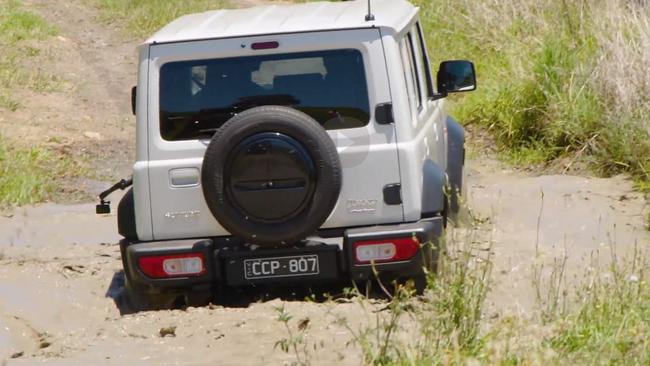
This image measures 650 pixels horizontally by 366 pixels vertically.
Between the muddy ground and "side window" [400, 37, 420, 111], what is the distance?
0.78 meters

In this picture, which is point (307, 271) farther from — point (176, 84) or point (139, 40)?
point (139, 40)

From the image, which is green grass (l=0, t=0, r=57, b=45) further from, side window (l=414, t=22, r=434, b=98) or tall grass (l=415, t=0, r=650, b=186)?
side window (l=414, t=22, r=434, b=98)

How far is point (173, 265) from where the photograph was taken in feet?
20.5

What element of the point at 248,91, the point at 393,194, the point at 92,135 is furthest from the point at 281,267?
the point at 92,135

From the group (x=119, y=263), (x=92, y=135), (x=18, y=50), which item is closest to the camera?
(x=119, y=263)

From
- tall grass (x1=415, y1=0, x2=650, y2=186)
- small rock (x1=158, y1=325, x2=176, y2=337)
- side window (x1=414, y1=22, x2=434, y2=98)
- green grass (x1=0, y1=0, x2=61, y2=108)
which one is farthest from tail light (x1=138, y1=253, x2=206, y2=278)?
green grass (x1=0, y1=0, x2=61, y2=108)

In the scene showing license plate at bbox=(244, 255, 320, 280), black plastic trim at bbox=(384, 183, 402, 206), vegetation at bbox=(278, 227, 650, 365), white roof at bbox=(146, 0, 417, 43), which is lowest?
license plate at bbox=(244, 255, 320, 280)

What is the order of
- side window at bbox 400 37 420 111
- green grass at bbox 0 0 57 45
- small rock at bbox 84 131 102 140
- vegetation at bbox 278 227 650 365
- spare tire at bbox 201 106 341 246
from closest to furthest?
vegetation at bbox 278 227 650 365, spare tire at bbox 201 106 341 246, side window at bbox 400 37 420 111, small rock at bbox 84 131 102 140, green grass at bbox 0 0 57 45

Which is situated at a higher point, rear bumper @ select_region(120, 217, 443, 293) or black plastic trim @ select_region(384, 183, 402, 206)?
black plastic trim @ select_region(384, 183, 402, 206)

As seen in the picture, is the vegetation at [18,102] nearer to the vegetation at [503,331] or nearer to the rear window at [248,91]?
the rear window at [248,91]

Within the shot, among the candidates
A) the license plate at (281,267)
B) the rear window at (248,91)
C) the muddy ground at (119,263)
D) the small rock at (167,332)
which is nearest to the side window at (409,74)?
the rear window at (248,91)

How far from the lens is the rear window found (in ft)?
20.4

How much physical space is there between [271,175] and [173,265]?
2.42 feet

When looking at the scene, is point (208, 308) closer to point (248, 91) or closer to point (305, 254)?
point (305, 254)
